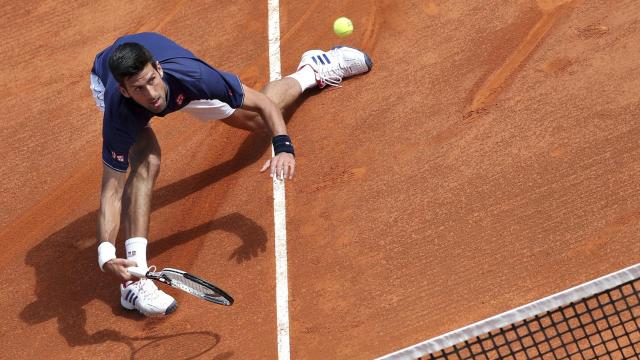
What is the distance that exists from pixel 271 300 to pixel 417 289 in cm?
99

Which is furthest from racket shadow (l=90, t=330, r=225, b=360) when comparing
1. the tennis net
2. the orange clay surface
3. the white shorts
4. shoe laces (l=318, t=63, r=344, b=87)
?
shoe laces (l=318, t=63, r=344, b=87)

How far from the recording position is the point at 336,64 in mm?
7488

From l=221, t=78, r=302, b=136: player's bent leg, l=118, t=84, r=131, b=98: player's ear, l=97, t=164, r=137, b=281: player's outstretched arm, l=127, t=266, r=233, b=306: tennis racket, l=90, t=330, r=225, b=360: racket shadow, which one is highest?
l=118, t=84, r=131, b=98: player's ear

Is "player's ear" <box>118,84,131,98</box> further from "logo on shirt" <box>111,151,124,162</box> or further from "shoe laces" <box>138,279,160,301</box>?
"shoe laces" <box>138,279,160,301</box>

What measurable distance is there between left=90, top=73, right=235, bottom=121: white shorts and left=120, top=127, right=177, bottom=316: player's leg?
0.36 meters

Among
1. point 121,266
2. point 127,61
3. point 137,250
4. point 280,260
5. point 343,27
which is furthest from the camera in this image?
point 343,27

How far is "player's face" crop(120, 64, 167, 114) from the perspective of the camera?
5.67m

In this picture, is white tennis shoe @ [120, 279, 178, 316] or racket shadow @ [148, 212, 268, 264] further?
racket shadow @ [148, 212, 268, 264]

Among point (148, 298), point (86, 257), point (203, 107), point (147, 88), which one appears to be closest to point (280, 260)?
point (148, 298)

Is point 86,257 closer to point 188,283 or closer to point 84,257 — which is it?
point 84,257

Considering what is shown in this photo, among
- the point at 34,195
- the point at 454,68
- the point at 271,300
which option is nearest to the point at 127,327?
the point at 271,300

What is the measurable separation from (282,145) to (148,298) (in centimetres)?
137

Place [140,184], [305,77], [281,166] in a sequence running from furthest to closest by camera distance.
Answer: [305,77]
[140,184]
[281,166]

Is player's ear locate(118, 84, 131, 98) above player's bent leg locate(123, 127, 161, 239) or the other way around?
above
